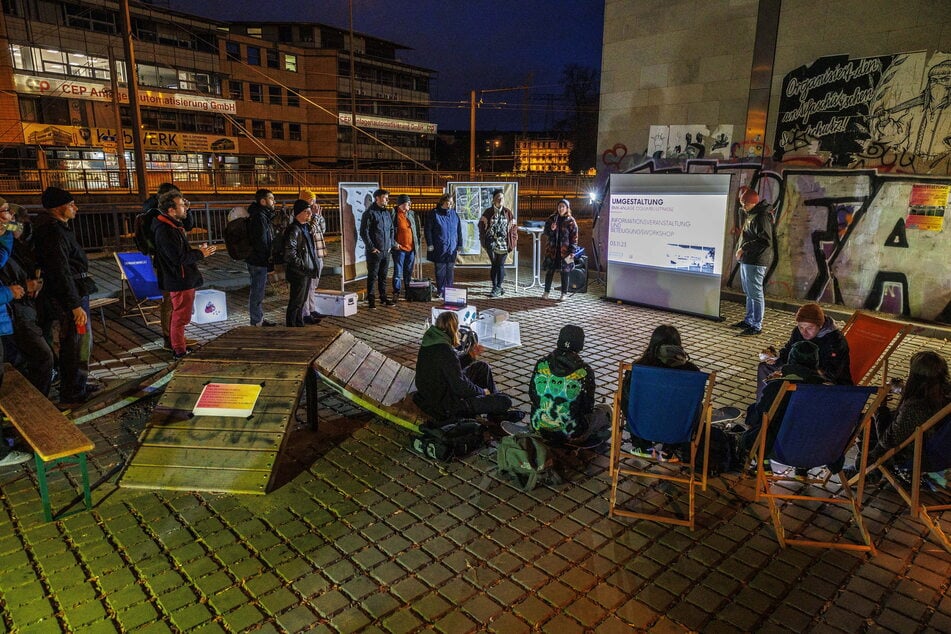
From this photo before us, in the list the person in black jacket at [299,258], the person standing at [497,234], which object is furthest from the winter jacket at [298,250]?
the person standing at [497,234]

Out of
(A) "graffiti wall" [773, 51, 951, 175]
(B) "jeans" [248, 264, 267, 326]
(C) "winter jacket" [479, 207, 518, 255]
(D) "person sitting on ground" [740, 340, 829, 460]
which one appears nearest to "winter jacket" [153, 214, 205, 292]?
(B) "jeans" [248, 264, 267, 326]

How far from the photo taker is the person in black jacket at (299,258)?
788 centimetres

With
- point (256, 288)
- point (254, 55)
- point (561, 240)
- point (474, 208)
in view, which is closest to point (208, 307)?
point (256, 288)

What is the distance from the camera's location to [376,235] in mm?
9977

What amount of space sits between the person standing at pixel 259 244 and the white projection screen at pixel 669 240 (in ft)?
19.3

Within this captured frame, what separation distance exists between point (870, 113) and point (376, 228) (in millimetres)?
8175

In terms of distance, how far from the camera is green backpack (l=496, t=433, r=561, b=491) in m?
4.46

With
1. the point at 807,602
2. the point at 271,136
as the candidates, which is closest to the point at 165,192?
the point at 807,602

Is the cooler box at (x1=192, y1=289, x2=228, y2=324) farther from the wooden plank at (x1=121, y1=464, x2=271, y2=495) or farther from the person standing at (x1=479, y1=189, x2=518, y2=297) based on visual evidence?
the wooden plank at (x1=121, y1=464, x2=271, y2=495)

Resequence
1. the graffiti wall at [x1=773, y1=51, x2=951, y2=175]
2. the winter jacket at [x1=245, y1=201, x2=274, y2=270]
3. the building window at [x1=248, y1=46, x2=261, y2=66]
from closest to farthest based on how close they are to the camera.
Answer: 1. the winter jacket at [x1=245, y1=201, x2=274, y2=270]
2. the graffiti wall at [x1=773, y1=51, x2=951, y2=175]
3. the building window at [x1=248, y1=46, x2=261, y2=66]

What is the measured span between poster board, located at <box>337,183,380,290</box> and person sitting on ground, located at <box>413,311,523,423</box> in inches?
233

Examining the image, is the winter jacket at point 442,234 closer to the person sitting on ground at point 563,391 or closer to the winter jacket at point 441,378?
the winter jacket at point 441,378

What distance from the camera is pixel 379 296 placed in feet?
36.3

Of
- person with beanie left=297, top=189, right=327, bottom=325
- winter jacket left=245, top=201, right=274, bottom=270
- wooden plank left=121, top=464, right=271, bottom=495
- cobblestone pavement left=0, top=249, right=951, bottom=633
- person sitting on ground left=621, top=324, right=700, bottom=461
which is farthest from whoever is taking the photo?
person with beanie left=297, top=189, right=327, bottom=325
